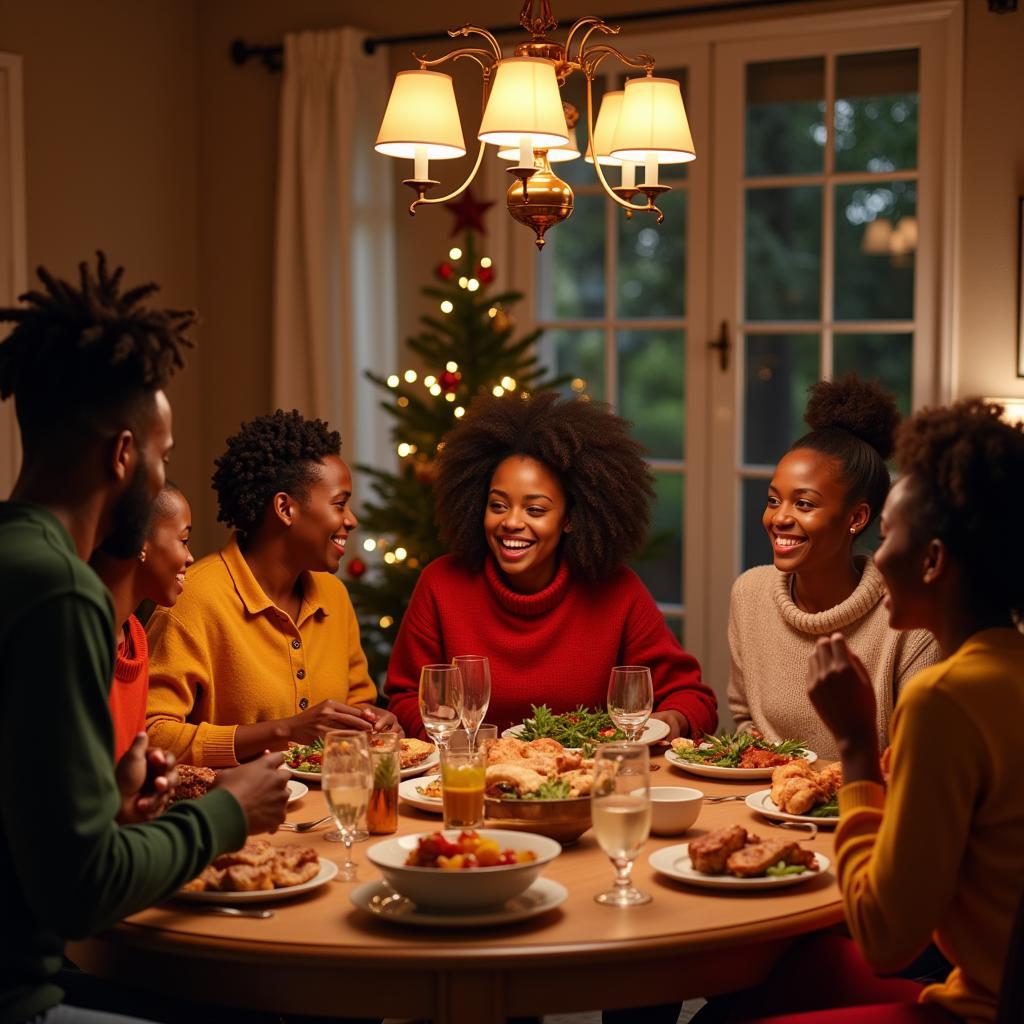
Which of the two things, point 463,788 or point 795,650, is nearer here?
point 463,788

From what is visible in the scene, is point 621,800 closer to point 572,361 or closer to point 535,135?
point 535,135

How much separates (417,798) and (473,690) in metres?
0.23

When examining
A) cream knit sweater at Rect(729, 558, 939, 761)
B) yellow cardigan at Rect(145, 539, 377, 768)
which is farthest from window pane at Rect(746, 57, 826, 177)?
yellow cardigan at Rect(145, 539, 377, 768)

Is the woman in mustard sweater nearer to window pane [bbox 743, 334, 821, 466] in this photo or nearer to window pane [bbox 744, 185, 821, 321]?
window pane [bbox 743, 334, 821, 466]

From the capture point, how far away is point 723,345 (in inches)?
193

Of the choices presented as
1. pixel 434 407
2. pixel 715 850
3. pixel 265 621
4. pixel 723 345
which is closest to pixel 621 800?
pixel 715 850

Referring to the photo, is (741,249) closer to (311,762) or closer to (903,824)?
(311,762)

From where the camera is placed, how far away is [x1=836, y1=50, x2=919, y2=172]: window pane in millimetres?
4613

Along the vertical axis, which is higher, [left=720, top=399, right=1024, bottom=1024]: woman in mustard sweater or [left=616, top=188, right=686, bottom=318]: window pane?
[left=616, top=188, right=686, bottom=318]: window pane

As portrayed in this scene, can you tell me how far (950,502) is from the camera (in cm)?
175

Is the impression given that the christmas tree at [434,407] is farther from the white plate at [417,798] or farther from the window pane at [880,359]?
the white plate at [417,798]

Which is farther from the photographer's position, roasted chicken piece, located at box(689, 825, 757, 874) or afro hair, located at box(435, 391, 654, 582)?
afro hair, located at box(435, 391, 654, 582)

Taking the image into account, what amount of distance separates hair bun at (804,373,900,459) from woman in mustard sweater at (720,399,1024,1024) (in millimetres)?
1294

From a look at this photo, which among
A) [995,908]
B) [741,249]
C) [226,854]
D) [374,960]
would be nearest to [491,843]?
[374,960]
